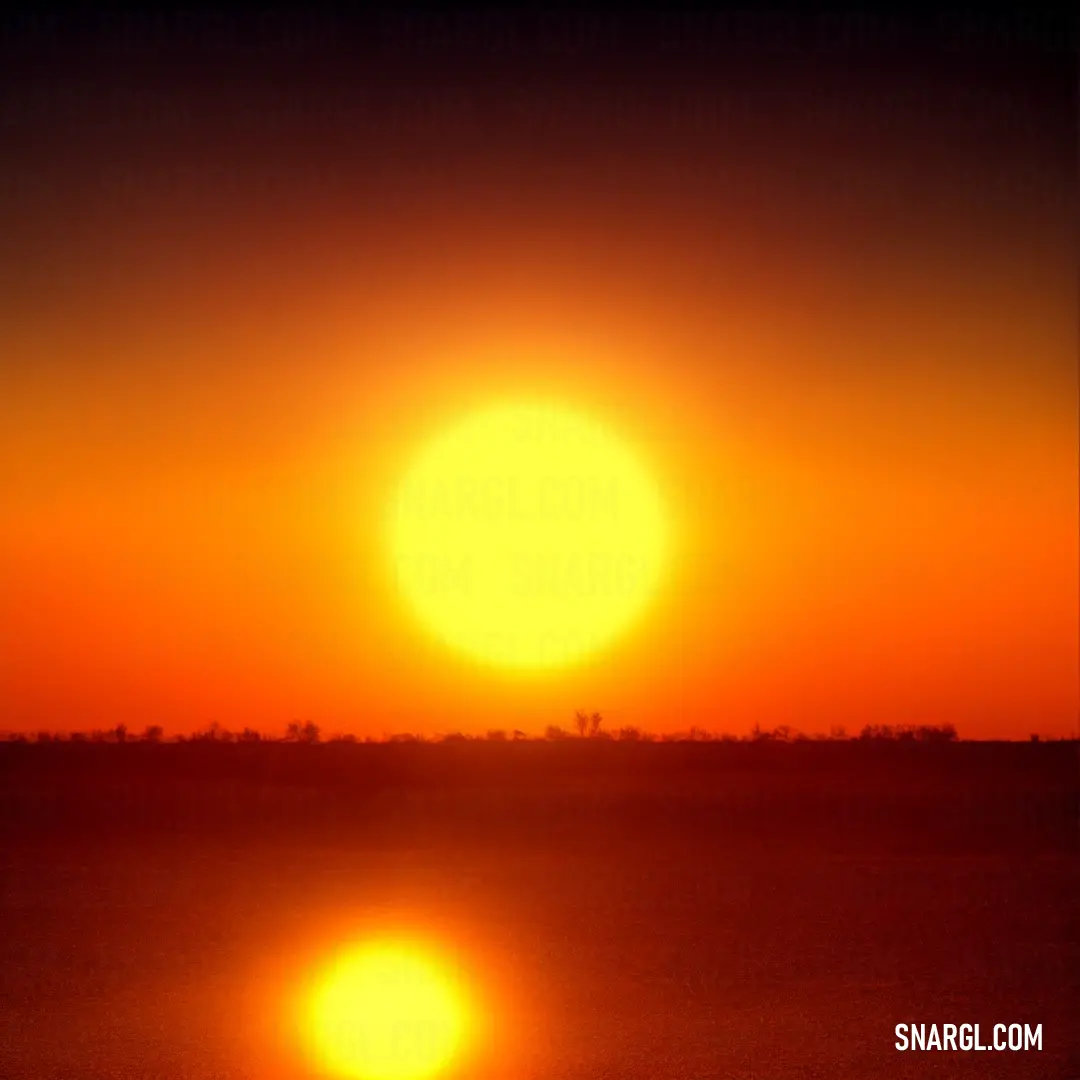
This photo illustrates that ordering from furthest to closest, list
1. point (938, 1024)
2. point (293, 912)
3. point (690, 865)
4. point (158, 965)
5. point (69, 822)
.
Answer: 1. point (69, 822)
2. point (690, 865)
3. point (293, 912)
4. point (158, 965)
5. point (938, 1024)

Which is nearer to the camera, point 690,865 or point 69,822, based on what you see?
point 690,865

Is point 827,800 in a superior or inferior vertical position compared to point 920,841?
superior

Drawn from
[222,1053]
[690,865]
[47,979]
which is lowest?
[222,1053]

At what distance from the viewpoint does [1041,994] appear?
1489 centimetres

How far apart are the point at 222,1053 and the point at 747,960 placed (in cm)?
591

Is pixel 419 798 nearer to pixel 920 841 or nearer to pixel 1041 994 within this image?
pixel 920 841

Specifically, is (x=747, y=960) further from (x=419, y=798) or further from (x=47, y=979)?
(x=419, y=798)

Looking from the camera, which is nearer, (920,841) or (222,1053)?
(222,1053)

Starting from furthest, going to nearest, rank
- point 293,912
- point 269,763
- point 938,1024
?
point 269,763
point 293,912
point 938,1024

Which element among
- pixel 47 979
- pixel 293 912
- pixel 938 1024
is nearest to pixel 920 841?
pixel 293 912

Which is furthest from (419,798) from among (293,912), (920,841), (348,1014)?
(348,1014)

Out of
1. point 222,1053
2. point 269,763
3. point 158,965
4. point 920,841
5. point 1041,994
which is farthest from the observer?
point 269,763

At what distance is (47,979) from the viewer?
1559 centimetres

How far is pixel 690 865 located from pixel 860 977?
8.92 meters
